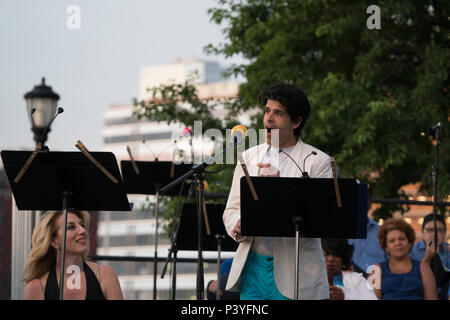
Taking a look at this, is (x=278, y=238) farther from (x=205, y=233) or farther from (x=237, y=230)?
(x=205, y=233)

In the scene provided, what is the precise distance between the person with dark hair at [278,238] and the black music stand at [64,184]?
80 cm

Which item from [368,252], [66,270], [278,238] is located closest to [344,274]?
[368,252]

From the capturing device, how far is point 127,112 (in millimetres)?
171500

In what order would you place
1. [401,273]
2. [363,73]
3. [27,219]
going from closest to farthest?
[401,273] < [27,219] < [363,73]

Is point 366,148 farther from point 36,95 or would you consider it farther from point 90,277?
point 90,277

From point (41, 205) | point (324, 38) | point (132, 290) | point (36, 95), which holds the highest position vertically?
point (324, 38)

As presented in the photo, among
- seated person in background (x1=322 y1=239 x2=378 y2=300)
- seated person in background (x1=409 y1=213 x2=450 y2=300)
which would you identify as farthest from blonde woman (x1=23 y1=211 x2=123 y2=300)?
seated person in background (x1=409 y1=213 x2=450 y2=300)

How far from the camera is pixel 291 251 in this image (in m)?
5.17

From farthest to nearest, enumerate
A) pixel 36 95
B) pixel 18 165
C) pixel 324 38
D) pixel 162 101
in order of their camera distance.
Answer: pixel 162 101 < pixel 324 38 < pixel 36 95 < pixel 18 165

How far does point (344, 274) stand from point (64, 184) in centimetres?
312

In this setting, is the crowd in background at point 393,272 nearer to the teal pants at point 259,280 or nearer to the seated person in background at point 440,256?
the seated person in background at point 440,256

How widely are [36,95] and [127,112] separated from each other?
16180 centimetres

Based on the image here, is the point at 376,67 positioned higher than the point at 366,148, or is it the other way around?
the point at 376,67
